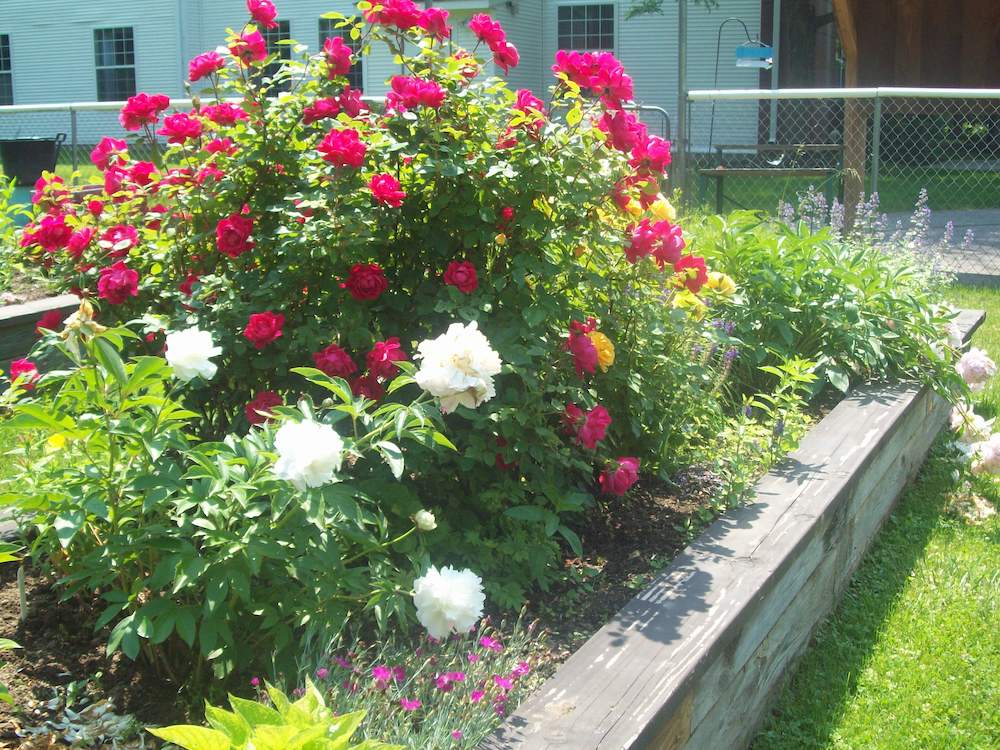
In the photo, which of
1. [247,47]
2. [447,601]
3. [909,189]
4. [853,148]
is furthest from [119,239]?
[909,189]

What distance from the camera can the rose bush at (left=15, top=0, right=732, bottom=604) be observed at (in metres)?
2.70

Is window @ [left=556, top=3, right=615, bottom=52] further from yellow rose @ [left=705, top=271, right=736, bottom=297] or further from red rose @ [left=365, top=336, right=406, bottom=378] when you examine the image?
red rose @ [left=365, top=336, right=406, bottom=378]

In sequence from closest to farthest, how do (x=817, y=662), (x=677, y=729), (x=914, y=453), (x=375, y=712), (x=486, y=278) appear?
(x=375, y=712)
(x=677, y=729)
(x=486, y=278)
(x=817, y=662)
(x=914, y=453)

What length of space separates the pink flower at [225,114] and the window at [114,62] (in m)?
22.2

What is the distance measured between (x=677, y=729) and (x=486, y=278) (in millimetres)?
1288

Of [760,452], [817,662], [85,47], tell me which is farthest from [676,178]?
[85,47]

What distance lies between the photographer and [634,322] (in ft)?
10.5

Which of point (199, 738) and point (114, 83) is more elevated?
point (114, 83)

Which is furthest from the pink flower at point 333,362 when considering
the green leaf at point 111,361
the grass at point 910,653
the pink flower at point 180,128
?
the grass at point 910,653

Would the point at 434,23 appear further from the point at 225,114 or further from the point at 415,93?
the point at 225,114

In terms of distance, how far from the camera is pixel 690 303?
3430mm

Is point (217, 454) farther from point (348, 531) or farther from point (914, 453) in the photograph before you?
point (914, 453)

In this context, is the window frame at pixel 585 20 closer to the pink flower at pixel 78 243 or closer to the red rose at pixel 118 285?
the pink flower at pixel 78 243

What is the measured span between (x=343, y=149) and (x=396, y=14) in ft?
1.52
